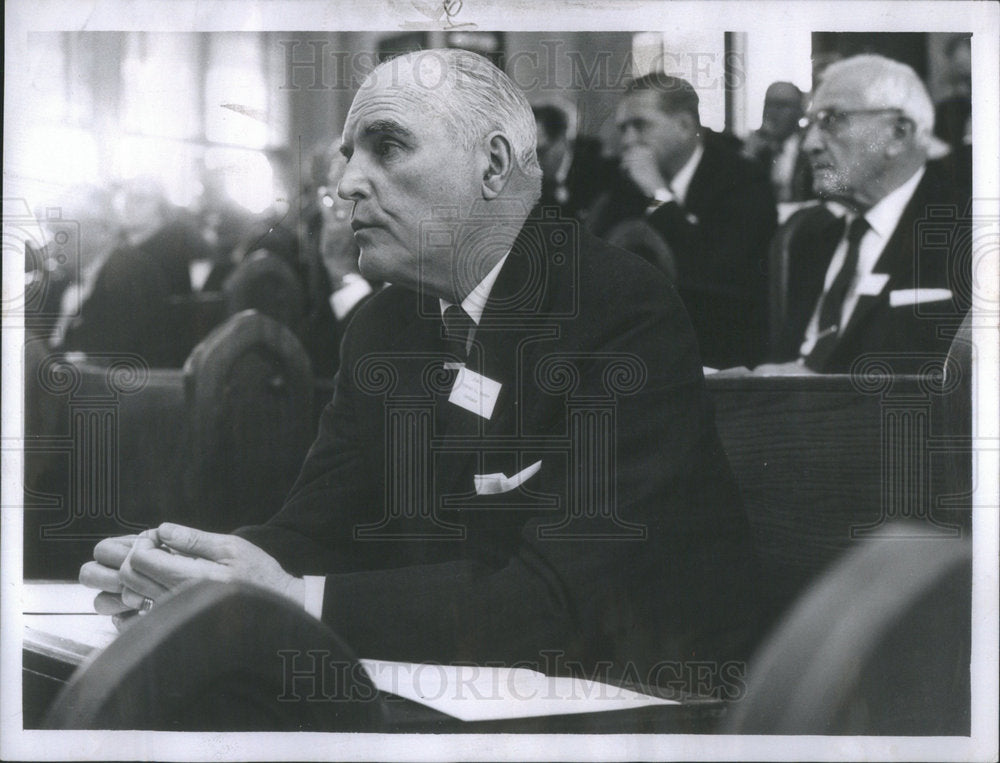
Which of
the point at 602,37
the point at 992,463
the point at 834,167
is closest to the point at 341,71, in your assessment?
the point at 602,37

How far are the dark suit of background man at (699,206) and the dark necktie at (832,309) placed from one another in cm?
13

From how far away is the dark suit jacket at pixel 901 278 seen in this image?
2.42 metres

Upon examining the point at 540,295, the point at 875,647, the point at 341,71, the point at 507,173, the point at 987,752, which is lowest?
the point at 987,752

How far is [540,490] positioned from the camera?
2393mm

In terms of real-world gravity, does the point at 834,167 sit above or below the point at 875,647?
above

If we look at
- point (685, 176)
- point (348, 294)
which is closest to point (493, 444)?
point (348, 294)

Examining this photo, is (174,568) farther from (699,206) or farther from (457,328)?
(699,206)

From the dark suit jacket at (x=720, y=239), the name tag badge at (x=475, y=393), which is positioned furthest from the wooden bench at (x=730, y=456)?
the name tag badge at (x=475, y=393)

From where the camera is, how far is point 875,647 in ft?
7.83

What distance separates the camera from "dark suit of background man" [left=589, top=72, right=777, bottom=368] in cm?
240

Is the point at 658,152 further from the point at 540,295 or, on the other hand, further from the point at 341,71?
the point at 341,71

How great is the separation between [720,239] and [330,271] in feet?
3.03

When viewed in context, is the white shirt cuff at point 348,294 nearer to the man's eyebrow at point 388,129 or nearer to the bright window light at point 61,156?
the man's eyebrow at point 388,129

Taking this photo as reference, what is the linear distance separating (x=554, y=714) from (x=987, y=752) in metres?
1.07
